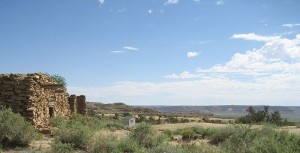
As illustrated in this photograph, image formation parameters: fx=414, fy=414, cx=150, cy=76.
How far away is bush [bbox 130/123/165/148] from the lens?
17.4 metres

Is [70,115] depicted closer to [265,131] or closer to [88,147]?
[88,147]

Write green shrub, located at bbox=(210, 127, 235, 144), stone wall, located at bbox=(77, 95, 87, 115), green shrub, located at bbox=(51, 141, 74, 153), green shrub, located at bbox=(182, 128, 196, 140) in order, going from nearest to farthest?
green shrub, located at bbox=(51, 141, 74, 153) → green shrub, located at bbox=(210, 127, 235, 144) → green shrub, located at bbox=(182, 128, 196, 140) → stone wall, located at bbox=(77, 95, 87, 115)

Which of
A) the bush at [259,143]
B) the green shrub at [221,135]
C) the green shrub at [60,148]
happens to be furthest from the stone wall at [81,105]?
the green shrub at [60,148]

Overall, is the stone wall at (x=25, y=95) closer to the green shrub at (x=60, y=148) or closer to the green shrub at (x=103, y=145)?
the green shrub at (x=103, y=145)

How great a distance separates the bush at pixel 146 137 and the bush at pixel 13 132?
4.39 m

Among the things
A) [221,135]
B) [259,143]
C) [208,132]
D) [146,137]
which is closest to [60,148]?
[146,137]

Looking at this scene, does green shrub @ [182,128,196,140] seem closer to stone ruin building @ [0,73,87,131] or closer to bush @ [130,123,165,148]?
bush @ [130,123,165,148]

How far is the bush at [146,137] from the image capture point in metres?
17.4

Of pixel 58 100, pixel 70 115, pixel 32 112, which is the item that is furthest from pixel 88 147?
pixel 70 115

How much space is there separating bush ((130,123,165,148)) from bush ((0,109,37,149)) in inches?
173

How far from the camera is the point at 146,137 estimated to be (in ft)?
58.1

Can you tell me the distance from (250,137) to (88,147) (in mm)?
6214

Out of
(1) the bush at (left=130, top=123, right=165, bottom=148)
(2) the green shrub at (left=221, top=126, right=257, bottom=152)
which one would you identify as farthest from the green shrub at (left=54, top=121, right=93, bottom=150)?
(2) the green shrub at (left=221, top=126, right=257, bottom=152)

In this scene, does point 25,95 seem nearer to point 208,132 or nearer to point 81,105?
point 208,132
